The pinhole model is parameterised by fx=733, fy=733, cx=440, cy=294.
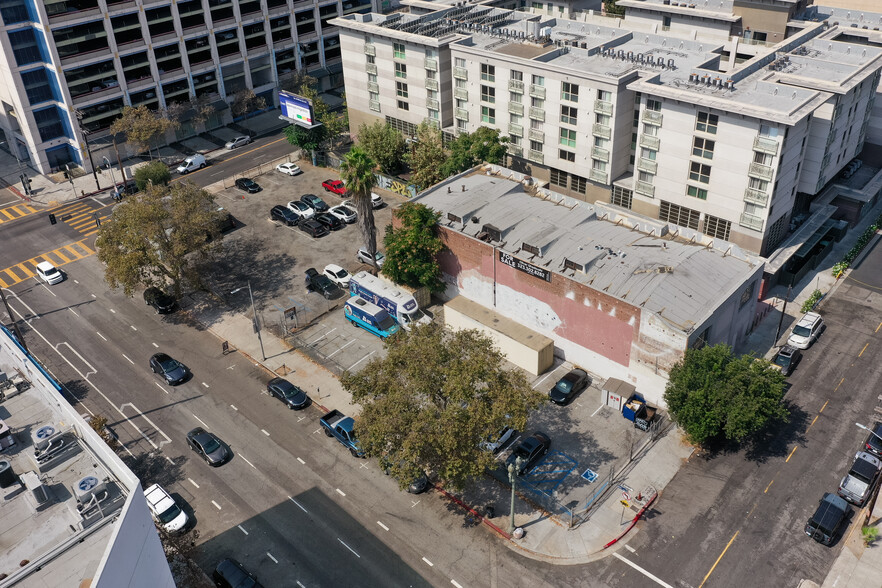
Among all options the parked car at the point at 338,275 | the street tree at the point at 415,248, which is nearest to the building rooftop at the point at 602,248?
Result: the street tree at the point at 415,248

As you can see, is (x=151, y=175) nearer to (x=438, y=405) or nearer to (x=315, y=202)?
(x=315, y=202)

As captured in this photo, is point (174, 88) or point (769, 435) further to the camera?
point (174, 88)

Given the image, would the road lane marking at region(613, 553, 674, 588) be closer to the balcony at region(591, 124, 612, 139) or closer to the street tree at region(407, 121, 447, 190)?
the balcony at region(591, 124, 612, 139)

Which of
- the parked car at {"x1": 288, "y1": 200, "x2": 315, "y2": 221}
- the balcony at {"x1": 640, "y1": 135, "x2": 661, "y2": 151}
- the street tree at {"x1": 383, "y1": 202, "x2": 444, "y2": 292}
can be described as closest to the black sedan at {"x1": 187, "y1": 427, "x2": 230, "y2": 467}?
the street tree at {"x1": 383, "y1": 202, "x2": 444, "y2": 292}

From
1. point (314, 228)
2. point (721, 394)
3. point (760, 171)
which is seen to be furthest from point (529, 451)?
point (314, 228)

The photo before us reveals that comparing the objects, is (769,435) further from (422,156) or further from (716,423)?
(422,156)

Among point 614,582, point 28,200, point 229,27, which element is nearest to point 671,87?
point 614,582

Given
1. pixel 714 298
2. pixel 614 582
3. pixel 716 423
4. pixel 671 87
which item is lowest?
pixel 614 582
